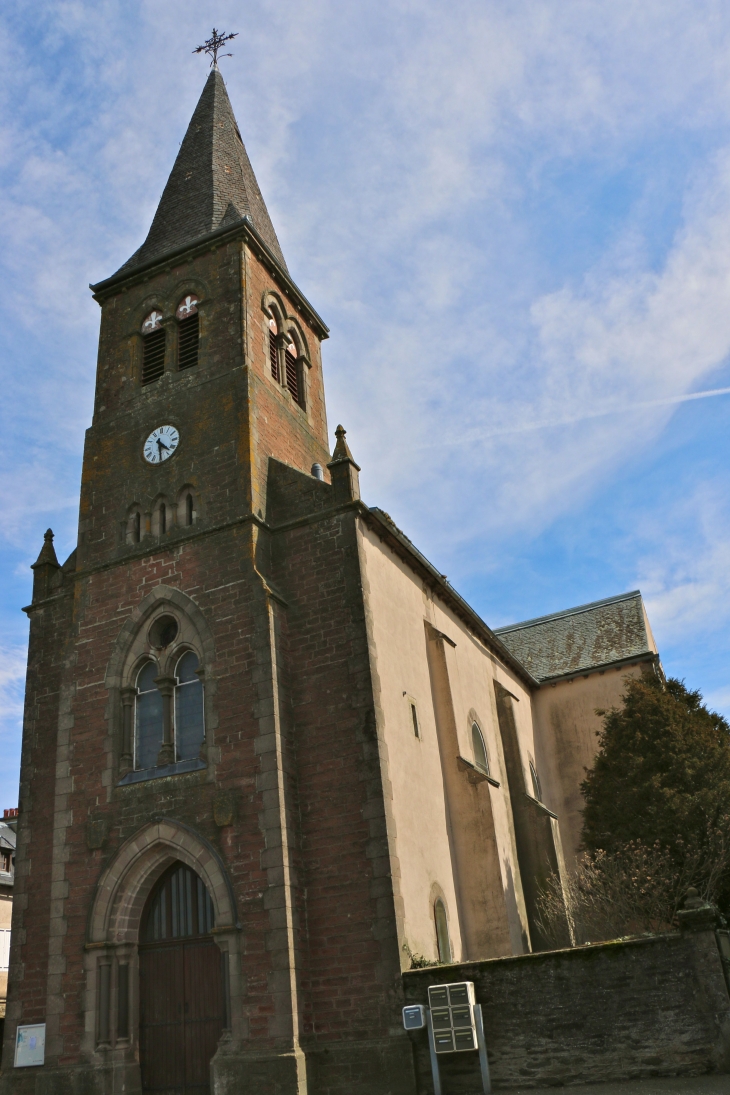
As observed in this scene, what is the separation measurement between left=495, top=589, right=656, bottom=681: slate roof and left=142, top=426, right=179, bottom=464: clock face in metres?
16.9

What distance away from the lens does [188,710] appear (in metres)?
18.0

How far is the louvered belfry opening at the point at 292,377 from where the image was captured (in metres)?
23.9

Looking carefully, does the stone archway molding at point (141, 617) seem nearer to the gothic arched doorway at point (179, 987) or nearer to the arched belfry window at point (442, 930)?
the gothic arched doorway at point (179, 987)

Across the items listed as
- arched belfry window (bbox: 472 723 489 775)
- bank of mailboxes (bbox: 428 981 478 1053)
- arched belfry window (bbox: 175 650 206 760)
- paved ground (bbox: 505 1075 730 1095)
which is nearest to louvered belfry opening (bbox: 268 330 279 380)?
arched belfry window (bbox: 175 650 206 760)

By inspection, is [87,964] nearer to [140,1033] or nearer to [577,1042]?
[140,1033]

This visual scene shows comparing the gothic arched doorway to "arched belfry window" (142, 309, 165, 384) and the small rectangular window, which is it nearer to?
"arched belfry window" (142, 309, 165, 384)

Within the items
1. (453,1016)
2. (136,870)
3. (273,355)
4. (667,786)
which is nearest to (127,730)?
(136,870)

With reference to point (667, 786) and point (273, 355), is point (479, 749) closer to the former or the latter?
point (667, 786)

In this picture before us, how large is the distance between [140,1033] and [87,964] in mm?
1512

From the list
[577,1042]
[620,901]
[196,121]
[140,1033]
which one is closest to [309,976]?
[140,1033]

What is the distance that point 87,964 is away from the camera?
16.5 m

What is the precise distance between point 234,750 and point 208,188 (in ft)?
53.4

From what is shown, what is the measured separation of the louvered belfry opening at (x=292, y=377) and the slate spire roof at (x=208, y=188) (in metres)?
3.08

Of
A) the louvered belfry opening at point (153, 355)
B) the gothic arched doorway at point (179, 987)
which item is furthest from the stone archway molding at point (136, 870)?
the louvered belfry opening at point (153, 355)
